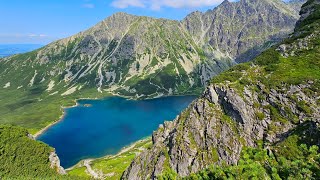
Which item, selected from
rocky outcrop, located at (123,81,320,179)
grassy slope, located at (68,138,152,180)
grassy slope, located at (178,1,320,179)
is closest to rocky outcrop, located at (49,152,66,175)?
grassy slope, located at (68,138,152,180)

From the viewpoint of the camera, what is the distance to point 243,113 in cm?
11581

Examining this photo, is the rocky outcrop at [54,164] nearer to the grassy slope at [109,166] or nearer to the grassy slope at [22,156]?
the grassy slope at [22,156]

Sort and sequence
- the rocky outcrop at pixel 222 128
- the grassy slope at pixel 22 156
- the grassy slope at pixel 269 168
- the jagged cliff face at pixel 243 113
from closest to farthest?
the grassy slope at pixel 269 168 → the jagged cliff face at pixel 243 113 → the rocky outcrop at pixel 222 128 → the grassy slope at pixel 22 156

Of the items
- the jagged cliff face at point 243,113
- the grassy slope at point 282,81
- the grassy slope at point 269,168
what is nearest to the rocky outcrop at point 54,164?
the jagged cliff face at point 243,113

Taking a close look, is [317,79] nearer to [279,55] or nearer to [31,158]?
[279,55]

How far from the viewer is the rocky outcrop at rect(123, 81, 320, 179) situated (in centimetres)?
10888

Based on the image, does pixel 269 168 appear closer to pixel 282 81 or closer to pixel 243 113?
pixel 243 113

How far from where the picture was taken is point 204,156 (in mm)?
115000

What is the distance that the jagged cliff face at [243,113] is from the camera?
108750 mm

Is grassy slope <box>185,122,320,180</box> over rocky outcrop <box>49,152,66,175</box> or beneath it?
over

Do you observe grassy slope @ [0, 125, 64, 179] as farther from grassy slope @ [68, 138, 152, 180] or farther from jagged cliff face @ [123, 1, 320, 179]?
jagged cliff face @ [123, 1, 320, 179]

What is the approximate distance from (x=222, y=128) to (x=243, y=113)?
1018 cm

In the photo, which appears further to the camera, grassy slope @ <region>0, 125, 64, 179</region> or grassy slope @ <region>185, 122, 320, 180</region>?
grassy slope @ <region>0, 125, 64, 179</region>

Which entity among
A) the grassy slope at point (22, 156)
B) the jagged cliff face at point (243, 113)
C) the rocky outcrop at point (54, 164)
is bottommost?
the rocky outcrop at point (54, 164)
